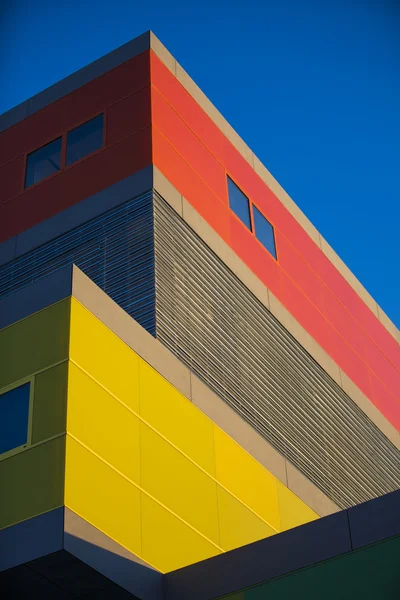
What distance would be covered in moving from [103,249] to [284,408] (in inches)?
226

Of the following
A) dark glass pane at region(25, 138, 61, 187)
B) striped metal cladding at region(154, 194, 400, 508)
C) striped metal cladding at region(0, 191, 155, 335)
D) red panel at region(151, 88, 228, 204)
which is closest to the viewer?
striped metal cladding at region(0, 191, 155, 335)

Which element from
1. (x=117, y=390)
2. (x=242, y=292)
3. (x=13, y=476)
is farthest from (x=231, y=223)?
(x=13, y=476)

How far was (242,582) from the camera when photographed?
15648mm

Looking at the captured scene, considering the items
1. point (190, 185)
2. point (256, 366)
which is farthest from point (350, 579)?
point (190, 185)

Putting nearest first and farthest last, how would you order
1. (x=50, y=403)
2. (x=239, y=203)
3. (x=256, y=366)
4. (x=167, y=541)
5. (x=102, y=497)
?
(x=102, y=497) < (x=50, y=403) < (x=167, y=541) < (x=256, y=366) < (x=239, y=203)

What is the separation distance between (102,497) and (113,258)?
25.7 feet

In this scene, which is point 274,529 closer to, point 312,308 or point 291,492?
point 291,492

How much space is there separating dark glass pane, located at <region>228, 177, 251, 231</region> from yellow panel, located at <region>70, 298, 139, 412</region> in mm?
9172

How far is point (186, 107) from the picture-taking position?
26234mm

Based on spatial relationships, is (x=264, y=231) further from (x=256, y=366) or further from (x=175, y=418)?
(x=175, y=418)

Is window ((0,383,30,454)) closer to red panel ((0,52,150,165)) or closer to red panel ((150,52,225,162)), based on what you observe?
red panel ((0,52,150,165))

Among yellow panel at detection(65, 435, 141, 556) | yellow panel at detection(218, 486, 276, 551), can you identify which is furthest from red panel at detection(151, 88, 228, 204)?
yellow panel at detection(65, 435, 141, 556)

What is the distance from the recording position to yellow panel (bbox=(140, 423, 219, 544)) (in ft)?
56.8

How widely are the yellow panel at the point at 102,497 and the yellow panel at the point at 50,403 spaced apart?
427 millimetres
